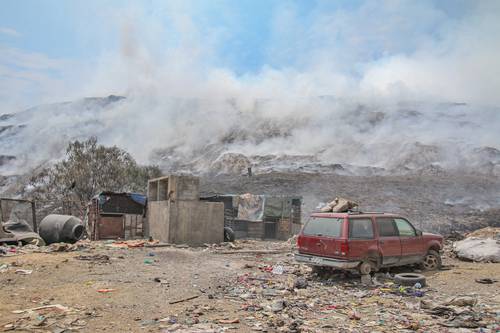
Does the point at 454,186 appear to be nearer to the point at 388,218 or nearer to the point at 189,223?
the point at 189,223

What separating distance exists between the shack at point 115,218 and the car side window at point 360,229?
13272 mm

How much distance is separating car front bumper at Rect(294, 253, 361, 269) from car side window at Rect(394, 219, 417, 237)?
1633 millimetres

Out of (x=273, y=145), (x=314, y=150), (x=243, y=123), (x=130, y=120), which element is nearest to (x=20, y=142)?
(x=130, y=120)

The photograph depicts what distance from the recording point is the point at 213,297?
276 inches

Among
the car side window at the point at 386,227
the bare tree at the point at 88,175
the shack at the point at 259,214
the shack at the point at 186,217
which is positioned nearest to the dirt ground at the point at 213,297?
the car side window at the point at 386,227

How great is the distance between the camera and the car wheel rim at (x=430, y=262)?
1020 centimetres

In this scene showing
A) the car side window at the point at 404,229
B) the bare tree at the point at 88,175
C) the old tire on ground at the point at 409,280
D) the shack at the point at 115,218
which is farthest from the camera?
the bare tree at the point at 88,175

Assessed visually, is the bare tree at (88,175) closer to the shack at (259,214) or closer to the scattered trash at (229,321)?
the shack at (259,214)

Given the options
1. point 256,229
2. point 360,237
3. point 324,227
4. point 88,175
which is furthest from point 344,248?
point 88,175

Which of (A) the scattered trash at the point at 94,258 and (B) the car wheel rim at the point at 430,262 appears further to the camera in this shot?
(A) the scattered trash at the point at 94,258

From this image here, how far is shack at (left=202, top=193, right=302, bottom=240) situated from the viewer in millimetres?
23719

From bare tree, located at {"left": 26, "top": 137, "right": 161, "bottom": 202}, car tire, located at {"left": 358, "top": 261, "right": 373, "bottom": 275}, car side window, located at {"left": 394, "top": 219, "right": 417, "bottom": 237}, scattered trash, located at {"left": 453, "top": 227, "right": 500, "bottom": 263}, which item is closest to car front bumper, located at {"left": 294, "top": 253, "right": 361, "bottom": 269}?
car tire, located at {"left": 358, "top": 261, "right": 373, "bottom": 275}

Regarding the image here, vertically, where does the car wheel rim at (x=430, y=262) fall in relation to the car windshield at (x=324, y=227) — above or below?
below

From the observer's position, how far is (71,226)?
15.4 m
